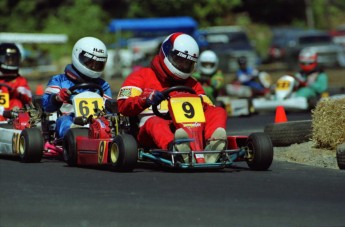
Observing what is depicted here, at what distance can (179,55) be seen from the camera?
10984 millimetres

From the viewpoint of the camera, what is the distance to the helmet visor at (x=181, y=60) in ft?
36.1

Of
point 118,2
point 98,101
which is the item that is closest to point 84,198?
point 98,101

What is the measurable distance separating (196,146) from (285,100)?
11318mm

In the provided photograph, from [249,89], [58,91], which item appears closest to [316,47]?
[249,89]

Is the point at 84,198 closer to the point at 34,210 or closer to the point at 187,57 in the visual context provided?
the point at 34,210

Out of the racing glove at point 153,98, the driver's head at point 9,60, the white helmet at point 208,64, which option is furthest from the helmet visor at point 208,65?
the racing glove at point 153,98

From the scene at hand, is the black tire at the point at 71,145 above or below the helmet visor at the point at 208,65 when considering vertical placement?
below

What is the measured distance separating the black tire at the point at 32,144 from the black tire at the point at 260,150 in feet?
7.35

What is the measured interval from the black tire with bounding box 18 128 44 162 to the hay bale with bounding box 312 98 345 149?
3.07 m

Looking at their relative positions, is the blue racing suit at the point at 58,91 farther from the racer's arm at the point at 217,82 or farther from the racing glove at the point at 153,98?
the racer's arm at the point at 217,82

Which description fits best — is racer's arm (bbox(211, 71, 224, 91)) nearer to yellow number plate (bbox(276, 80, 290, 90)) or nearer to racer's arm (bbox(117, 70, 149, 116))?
yellow number plate (bbox(276, 80, 290, 90))

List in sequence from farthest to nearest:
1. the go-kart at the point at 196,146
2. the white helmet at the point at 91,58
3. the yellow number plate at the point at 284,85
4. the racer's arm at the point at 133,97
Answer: the yellow number plate at the point at 284,85
the white helmet at the point at 91,58
the racer's arm at the point at 133,97
the go-kart at the point at 196,146

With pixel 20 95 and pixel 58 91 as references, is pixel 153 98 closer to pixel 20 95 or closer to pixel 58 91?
pixel 58 91

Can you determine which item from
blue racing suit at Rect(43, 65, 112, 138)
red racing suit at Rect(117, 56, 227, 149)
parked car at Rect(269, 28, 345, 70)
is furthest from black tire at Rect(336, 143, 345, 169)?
parked car at Rect(269, 28, 345, 70)
